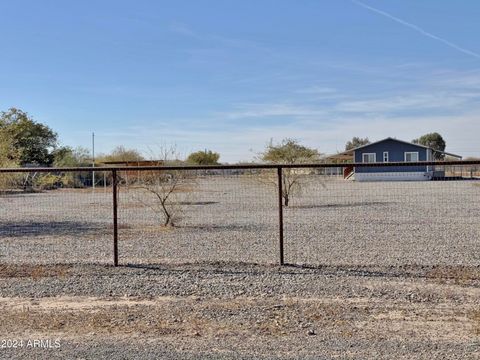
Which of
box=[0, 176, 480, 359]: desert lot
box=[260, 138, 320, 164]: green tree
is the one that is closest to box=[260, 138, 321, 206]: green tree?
box=[260, 138, 320, 164]: green tree

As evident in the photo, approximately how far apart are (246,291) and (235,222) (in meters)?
10.6

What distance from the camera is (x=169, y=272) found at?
9.13 metres

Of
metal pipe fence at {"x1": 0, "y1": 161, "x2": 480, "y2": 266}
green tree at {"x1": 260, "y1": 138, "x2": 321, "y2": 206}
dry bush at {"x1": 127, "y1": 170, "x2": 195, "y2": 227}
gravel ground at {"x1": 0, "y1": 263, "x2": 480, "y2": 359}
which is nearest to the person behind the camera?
gravel ground at {"x1": 0, "y1": 263, "x2": 480, "y2": 359}

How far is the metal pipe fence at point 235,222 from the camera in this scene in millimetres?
10477

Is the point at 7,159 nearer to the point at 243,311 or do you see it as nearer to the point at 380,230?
the point at 380,230

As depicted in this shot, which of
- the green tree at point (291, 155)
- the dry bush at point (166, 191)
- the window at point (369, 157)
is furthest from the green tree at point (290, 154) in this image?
the window at point (369, 157)

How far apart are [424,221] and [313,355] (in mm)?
13418

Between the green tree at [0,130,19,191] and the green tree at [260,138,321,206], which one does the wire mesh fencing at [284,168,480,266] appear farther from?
the green tree at [0,130,19,191]

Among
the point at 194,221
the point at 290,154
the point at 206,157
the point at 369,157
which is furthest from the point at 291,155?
the point at 206,157

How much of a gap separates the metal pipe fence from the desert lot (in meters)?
0.09

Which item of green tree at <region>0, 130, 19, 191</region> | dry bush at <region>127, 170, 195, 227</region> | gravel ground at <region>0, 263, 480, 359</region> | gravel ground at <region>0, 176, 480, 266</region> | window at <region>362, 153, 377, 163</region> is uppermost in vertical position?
window at <region>362, 153, 377, 163</region>

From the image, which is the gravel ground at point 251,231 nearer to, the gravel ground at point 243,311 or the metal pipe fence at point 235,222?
the metal pipe fence at point 235,222

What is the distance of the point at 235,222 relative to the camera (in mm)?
18312

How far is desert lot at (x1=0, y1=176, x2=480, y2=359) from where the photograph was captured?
214 inches
